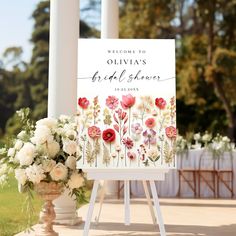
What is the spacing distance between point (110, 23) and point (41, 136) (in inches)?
220

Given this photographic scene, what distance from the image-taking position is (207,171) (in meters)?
10.7

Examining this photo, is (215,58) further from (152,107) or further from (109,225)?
(152,107)

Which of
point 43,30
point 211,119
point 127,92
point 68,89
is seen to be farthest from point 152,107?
point 43,30

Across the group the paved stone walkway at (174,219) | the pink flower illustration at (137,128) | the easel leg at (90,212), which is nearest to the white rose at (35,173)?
the easel leg at (90,212)

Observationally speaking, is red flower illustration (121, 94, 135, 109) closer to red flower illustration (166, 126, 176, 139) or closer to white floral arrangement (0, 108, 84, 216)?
red flower illustration (166, 126, 176, 139)

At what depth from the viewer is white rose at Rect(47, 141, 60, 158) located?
496cm

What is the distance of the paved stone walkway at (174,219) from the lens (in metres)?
5.93

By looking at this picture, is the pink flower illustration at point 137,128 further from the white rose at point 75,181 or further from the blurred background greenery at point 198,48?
the blurred background greenery at point 198,48

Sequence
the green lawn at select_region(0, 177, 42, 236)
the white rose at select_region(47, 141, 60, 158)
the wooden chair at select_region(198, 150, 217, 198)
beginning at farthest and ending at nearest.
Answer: the wooden chair at select_region(198, 150, 217, 198) → the green lawn at select_region(0, 177, 42, 236) → the white rose at select_region(47, 141, 60, 158)

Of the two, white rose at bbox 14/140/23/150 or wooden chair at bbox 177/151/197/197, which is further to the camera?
wooden chair at bbox 177/151/197/197

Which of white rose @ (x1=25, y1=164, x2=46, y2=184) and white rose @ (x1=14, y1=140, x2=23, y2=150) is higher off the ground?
white rose @ (x1=14, y1=140, x2=23, y2=150)

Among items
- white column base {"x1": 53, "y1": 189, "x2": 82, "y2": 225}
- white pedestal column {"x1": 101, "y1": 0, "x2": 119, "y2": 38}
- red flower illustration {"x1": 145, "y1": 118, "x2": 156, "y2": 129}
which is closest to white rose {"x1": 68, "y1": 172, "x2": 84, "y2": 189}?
red flower illustration {"x1": 145, "y1": 118, "x2": 156, "y2": 129}

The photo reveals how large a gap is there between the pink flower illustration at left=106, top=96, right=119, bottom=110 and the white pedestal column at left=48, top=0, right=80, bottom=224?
5.53ft

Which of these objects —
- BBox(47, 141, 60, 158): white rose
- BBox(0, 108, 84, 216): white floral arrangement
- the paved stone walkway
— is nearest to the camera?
BBox(0, 108, 84, 216): white floral arrangement
